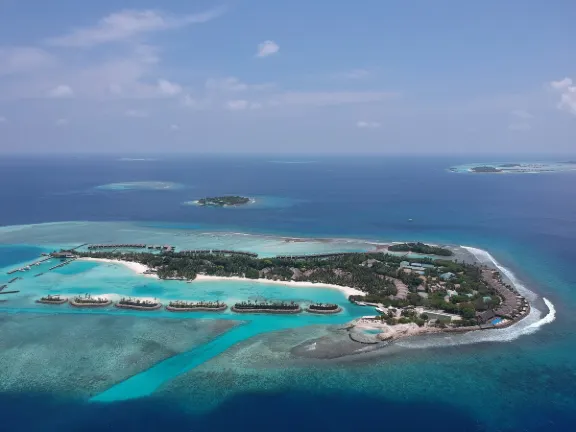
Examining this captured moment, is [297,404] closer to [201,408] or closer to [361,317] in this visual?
[201,408]

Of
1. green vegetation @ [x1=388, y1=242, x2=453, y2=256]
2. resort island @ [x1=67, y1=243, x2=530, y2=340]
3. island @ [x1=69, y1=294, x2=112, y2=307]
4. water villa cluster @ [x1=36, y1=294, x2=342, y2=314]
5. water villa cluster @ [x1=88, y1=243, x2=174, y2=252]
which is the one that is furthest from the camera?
water villa cluster @ [x1=88, y1=243, x2=174, y2=252]

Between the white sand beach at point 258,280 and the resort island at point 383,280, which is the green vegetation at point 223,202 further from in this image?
the white sand beach at point 258,280

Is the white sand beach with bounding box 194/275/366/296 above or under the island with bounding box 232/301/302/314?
above

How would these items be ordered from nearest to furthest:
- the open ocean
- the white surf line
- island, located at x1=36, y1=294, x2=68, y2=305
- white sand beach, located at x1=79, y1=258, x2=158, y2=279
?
the open ocean < the white surf line < island, located at x1=36, y1=294, x2=68, y2=305 < white sand beach, located at x1=79, y1=258, x2=158, y2=279

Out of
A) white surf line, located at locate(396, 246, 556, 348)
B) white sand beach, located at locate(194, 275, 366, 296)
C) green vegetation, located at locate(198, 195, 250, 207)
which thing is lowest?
white surf line, located at locate(396, 246, 556, 348)

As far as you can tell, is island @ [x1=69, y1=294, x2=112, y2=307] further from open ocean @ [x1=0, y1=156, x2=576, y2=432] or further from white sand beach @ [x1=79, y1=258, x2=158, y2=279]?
white sand beach @ [x1=79, y1=258, x2=158, y2=279]

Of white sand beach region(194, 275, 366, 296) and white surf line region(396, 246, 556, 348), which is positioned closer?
white surf line region(396, 246, 556, 348)

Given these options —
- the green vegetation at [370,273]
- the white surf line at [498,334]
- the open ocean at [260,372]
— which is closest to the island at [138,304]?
the open ocean at [260,372]

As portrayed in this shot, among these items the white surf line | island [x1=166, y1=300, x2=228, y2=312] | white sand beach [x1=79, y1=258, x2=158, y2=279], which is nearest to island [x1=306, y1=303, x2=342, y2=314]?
the white surf line
